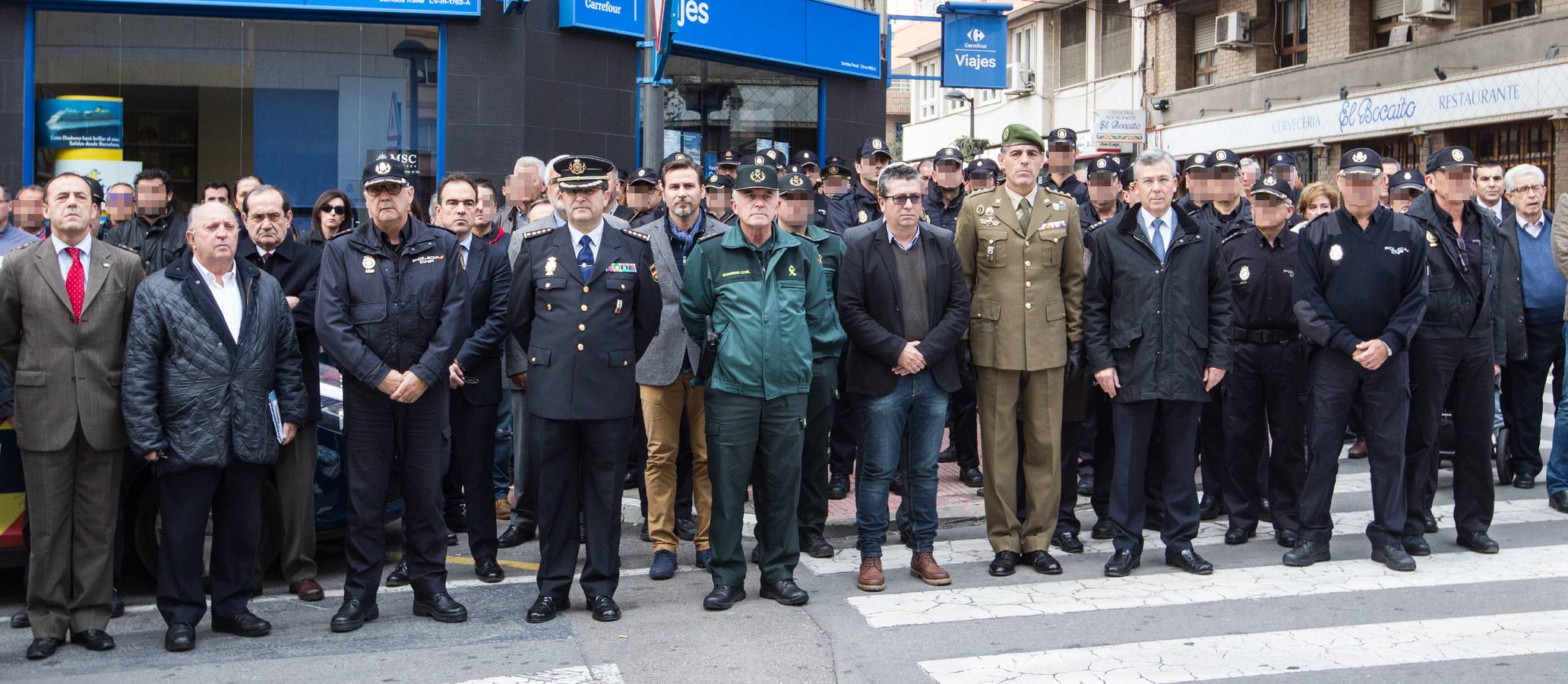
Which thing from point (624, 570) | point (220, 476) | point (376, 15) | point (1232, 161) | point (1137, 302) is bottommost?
point (624, 570)

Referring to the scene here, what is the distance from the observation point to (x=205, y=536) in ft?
21.2

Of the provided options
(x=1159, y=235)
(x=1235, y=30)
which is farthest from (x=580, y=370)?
(x=1235, y=30)

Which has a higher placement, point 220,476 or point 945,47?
point 945,47

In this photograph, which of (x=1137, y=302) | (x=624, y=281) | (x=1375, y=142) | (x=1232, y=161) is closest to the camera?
(x=624, y=281)

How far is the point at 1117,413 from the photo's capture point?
7496 millimetres

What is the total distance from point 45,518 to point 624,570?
→ 279 centimetres

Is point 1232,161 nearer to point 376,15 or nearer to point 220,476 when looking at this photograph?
point 220,476

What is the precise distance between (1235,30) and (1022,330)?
1007 inches

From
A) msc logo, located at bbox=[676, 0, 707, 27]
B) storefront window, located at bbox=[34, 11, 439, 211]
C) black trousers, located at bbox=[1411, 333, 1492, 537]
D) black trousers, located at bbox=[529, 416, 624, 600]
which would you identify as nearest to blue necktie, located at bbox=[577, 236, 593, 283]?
black trousers, located at bbox=[529, 416, 624, 600]

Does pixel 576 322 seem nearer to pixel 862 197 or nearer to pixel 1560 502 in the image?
pixel 862 197

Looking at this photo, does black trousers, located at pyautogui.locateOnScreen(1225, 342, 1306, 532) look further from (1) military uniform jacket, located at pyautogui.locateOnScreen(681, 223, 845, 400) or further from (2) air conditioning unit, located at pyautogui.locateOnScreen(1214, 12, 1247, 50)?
(2) air conditioning unit, located at pyautogui.locateOnScreen(1214, 12, 1247, 50)

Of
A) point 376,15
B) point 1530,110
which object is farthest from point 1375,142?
point 376,15

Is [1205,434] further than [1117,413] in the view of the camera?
Yes

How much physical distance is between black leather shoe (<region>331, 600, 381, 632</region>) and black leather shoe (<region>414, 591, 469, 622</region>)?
0.68ft
